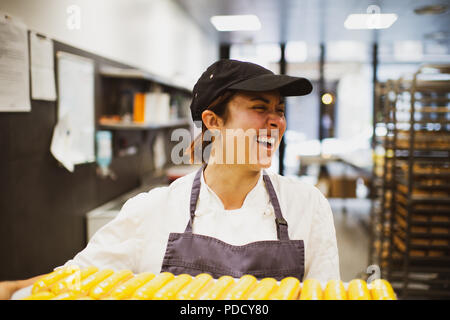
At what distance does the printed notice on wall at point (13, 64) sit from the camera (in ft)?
3.15

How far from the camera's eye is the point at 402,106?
2.95 metres

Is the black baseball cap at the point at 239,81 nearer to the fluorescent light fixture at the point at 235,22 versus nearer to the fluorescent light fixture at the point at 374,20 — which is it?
the fluorescent light fixture at the point at 374,20

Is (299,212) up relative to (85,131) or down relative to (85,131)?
down

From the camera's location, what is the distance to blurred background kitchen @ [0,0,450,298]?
3.69 feet

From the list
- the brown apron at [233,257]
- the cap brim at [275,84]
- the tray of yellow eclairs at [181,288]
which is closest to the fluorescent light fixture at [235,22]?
the cap brim at [275,84]

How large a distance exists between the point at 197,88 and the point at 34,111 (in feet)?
2.51

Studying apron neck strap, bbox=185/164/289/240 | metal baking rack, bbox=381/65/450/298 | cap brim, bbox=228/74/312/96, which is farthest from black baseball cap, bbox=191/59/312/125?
metal baking rack, bbox=381/65/450/298

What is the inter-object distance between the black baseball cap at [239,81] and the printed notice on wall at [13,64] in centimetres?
49

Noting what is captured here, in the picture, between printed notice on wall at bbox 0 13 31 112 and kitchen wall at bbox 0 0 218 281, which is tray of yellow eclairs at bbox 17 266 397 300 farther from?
printed notice on wall at bbox 0 13 31 112

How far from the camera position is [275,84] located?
88 cm

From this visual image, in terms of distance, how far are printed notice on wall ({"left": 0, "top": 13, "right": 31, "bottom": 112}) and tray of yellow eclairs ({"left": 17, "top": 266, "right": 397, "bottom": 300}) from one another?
0.55 meters
